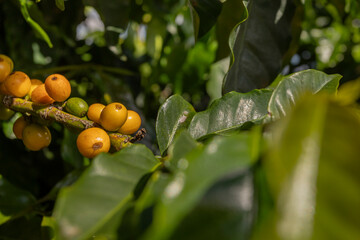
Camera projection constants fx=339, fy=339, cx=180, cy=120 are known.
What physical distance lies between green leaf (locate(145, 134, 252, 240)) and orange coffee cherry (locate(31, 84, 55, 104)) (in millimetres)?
318

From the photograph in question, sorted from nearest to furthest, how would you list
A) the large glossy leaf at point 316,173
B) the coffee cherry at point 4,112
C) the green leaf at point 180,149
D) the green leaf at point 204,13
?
1. the large glossy leaf at point 316,173
2. the green leaf at point 180,149
3. the coffee cherry at point 4,112
4. the green leaf at point 204,13

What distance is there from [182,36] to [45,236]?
2.96 feet

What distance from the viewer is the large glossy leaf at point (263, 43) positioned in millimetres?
822

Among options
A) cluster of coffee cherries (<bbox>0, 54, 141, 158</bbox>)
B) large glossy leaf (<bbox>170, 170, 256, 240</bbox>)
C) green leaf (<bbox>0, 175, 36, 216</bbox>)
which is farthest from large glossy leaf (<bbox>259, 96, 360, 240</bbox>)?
green leaf (<bbox>0, 175, 36, 216</bbox>)

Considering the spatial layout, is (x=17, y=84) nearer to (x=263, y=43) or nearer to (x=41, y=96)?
(x=41, y=96)

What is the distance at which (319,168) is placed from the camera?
0.88 ft

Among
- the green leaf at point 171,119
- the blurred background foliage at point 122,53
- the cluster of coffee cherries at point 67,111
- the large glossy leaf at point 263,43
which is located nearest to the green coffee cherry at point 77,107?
the cluster of coffee cherries at point 67,111

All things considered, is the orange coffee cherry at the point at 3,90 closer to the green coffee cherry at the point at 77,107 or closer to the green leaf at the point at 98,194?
the green coffee cherry at the point at 77,107

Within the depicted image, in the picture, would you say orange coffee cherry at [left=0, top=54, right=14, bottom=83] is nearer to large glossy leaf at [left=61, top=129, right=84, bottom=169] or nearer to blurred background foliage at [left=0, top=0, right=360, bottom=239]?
blurred background foliage at [left=0, top=0, right=360, bottom=239]

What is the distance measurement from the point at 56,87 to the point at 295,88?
37 centimetres

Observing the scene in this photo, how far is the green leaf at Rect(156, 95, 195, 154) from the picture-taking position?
1.82 feet

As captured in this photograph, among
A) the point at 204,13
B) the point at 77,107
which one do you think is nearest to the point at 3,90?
the point at 77,107

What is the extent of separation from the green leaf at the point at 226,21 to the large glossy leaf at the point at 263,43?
0.05 m

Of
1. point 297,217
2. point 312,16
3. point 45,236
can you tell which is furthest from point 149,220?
point 312,16
